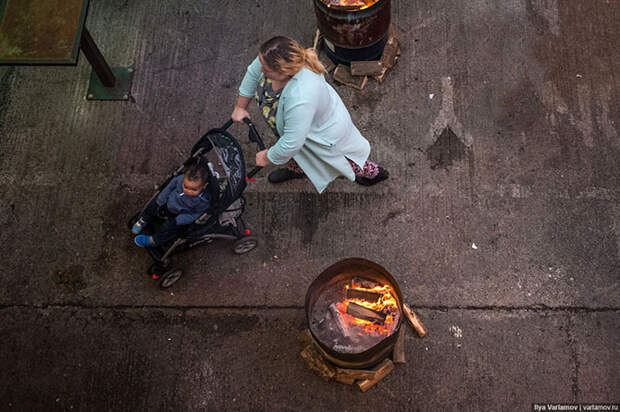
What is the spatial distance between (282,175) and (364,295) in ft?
5.11

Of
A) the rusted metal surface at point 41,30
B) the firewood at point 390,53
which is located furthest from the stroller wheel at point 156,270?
the firewood at point 390,53

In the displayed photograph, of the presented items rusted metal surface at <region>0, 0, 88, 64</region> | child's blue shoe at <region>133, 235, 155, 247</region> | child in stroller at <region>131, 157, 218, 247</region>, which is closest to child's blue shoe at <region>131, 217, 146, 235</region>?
child in stroller at <region>131, 157, 218, 247</region>

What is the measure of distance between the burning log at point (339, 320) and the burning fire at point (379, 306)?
0.05 meters

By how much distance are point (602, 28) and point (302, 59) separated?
160 inches

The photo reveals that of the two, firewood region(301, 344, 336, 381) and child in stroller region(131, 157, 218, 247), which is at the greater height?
child in stroller region(131, 157, 218, 247)

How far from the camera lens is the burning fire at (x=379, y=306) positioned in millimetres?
4024

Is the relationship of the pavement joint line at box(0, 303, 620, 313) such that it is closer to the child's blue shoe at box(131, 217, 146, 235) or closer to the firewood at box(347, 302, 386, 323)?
the firewood at box(347, 302, 386, 323)

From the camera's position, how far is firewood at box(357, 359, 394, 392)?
4148 mm

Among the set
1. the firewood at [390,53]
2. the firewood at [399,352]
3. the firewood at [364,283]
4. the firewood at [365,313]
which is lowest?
the firewood at [399,352]

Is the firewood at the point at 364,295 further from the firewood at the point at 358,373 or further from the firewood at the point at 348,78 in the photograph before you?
the firewood at the point at 348,78

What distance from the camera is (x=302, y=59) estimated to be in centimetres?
348

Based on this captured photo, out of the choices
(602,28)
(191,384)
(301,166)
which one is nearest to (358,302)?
(301,166)

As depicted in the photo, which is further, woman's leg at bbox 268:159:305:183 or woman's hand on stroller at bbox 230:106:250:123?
woman's leg at bbox 268:159:305:183

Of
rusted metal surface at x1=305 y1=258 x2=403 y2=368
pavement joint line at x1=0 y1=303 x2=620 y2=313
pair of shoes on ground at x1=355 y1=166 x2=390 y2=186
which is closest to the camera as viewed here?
rusted metal surface at x1=305 y1=258 x2=403 y2=368
